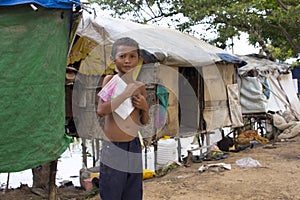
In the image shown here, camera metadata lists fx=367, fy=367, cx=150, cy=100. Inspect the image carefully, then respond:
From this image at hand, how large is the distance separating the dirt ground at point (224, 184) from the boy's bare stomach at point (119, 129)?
7.61 ft

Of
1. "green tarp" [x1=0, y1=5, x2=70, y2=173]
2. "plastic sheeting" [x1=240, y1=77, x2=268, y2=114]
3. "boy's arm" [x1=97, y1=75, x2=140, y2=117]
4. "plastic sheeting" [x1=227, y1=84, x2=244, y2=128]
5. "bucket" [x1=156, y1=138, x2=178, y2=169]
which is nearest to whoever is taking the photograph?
"boy's arm" [x1=97, y1=75, x2=140, y2=117]

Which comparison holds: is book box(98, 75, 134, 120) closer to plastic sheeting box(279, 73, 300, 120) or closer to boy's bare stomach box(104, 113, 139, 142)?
boy's bare stomach box(104, 113, 139, 142)

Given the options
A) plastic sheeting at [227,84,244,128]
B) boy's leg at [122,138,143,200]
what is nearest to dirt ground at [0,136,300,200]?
plastic sheeting at [227,84,244,128]

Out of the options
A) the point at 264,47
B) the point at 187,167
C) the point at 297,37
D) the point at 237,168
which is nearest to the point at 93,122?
the point at 187,167

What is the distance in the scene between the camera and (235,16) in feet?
29.3

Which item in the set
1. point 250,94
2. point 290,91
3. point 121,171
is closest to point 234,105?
point 250,94

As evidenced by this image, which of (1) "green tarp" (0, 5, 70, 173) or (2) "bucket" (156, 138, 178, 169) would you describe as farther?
(2) "bucket" (156, 138, 178, 169)

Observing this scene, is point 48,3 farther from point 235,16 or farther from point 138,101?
point 235,16

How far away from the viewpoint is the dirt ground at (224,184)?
4.59 metres

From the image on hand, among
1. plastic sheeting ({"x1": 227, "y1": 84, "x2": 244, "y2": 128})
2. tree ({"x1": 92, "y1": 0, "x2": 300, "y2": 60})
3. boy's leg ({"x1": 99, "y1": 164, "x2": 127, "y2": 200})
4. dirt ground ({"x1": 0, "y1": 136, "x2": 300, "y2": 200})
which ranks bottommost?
dirt ground ({"x1": 0, "y1": 136, "x2": 300, "y2": 200})

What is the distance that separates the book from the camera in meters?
2.45

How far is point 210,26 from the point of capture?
10.6m

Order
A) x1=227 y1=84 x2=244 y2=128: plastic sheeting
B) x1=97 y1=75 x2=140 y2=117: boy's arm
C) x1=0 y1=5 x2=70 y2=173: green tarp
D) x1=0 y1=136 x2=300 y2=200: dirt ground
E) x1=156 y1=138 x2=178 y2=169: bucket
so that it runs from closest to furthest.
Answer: x1=97 y1=75 x2=140 y2=117: boy's arm → x1=0 y1=5 x2=70 y2=173: green tarp → x1=0 y1=136 x2=300 y2=200: dirt ground → x1=227 y1=84 x2=244 y2=128: plastic sheeting → x1=156 y1=138 x2=178 y2=169: bucket

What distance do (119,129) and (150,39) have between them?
3488 millimetres
